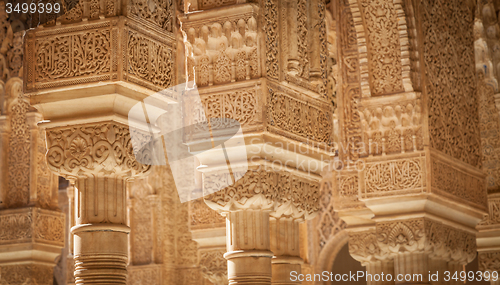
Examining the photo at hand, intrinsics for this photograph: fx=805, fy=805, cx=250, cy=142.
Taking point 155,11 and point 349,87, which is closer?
point 155,11

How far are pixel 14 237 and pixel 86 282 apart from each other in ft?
11.9

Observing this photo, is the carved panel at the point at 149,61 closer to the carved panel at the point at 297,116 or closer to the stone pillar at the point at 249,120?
the stone pillar at the point at 249,120

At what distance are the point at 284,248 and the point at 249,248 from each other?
512mm

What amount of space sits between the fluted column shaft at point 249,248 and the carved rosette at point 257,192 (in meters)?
0.07

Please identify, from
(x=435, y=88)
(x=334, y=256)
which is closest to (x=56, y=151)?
(x=435, y=88)

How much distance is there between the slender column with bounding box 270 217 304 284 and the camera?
4.66m

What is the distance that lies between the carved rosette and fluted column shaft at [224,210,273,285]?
2.9 inches

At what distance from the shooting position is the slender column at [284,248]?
466 cm

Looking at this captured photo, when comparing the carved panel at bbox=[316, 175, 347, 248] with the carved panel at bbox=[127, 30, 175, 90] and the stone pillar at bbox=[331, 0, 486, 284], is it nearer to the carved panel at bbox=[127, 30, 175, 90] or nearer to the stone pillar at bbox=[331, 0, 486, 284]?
the stone pillar at bbox=[331, 0, 486, 284]

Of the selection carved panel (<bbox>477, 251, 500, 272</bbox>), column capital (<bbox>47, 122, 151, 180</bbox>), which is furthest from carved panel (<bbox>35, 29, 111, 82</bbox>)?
carved panel (<bbox>477, 251, 500, 272</bbox>)

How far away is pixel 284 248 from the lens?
4.73m

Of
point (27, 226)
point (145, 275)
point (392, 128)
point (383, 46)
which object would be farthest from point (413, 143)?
point (145, 275)

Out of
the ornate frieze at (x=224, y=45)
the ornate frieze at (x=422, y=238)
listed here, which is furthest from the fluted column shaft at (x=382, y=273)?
the ornate frieze at (x=224, y=45)

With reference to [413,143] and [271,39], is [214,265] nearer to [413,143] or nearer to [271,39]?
[413,143]
